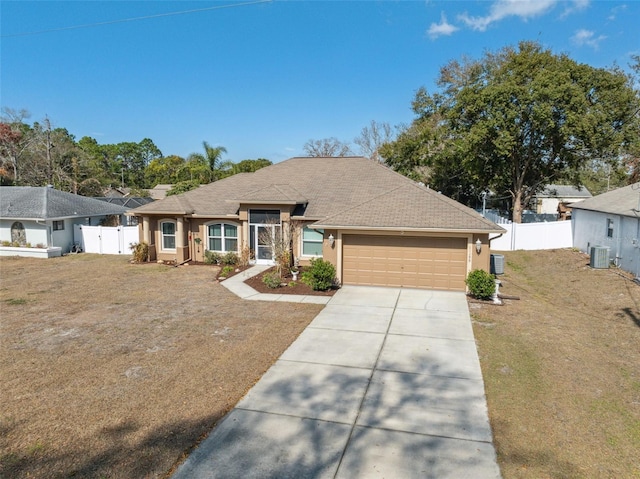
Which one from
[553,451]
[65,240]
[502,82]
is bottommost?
[553,451]

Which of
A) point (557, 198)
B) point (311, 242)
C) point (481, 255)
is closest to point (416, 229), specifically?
point (481, 255)

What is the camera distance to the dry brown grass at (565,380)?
17.4 feet

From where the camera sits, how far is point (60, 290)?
567 inches

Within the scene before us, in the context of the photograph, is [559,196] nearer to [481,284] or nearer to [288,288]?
[481,284]

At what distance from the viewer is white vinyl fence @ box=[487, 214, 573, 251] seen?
79.9ft

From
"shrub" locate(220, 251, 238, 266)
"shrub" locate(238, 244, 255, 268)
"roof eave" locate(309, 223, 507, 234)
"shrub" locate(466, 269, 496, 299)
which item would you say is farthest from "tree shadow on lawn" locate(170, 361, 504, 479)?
"shrub" locate(220, 251, 238, 266)

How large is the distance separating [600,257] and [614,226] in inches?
86.5

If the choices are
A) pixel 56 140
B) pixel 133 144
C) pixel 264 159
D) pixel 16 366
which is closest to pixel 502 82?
pixel 16 366

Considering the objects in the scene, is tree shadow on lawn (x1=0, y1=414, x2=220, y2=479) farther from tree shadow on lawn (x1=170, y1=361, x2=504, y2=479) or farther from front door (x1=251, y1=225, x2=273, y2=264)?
front door (x1=251, y1=225, x2=273, y2=264)

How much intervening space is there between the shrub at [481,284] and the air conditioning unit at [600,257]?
783cm

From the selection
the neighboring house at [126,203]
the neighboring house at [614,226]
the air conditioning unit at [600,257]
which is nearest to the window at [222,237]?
the neighboring house at [126,203]

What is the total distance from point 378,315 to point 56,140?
2143 inches

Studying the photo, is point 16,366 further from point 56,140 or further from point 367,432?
point 56,140

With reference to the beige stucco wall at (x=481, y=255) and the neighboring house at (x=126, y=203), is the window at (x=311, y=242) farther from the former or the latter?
the neighboring house at (x=126, y=203)
